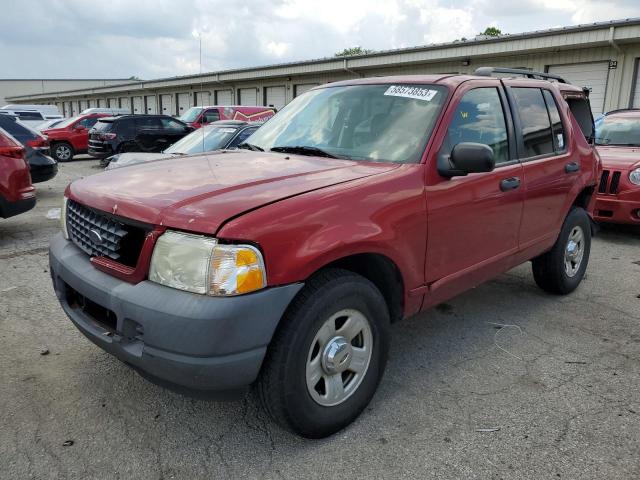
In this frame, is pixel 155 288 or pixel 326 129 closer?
pixel 155 288

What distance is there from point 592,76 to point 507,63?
2660 mm

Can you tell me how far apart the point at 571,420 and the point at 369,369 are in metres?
1.12

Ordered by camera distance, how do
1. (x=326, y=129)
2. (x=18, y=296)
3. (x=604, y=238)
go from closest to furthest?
(x=326, y=129)
(x=18, y=296)
(x=604, y=238)

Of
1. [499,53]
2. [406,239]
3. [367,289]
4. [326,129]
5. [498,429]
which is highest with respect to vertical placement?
[499,53]

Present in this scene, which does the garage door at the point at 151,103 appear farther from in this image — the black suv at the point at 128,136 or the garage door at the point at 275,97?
the black suv at the point at 128,136

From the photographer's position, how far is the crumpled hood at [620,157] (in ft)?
22.5

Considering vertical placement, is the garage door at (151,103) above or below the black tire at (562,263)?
above

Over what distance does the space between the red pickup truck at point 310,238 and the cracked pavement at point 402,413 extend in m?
0.28

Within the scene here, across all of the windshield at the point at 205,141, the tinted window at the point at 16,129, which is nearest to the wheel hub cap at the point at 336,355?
the windshield at the point at 205,141

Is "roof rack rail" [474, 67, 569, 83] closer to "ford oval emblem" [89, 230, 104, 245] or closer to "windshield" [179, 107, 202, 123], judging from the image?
"ford oval emblem" [89, 230, 104, 245]

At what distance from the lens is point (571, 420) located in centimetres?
279

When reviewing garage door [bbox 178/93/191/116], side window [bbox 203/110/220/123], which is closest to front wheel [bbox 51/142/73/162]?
side window [bbox 203/110/220/123]

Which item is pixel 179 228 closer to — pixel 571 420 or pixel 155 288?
pixel 155 288

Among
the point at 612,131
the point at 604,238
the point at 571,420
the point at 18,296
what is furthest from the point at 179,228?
the point at 612,131
